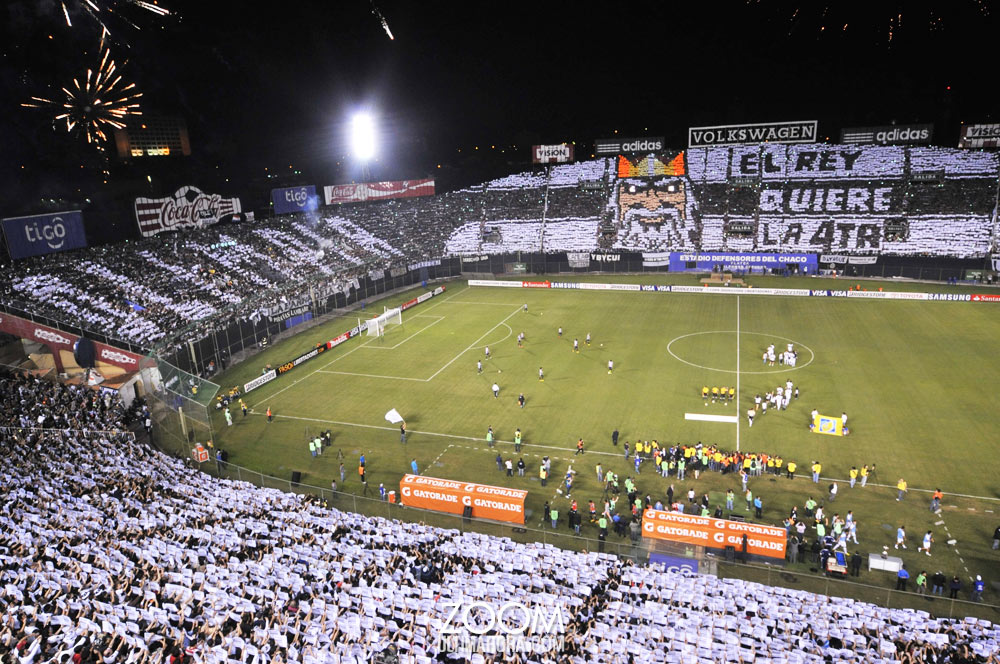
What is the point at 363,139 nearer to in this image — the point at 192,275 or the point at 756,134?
the point at 192,275

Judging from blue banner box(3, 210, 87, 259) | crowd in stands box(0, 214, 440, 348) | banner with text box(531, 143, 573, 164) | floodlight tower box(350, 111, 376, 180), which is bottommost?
crowd in stands box(0, 214, 440, 348)

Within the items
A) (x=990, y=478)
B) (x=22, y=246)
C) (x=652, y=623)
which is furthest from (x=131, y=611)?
(x=22, y=246)

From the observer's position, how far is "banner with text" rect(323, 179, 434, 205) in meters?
78.8

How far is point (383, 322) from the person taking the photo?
54.8m

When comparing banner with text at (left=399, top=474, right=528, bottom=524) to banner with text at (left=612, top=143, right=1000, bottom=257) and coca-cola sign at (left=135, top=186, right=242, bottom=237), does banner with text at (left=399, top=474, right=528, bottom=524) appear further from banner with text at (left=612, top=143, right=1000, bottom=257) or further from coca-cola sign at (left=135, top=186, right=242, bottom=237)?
banner with text at (left=612, top=143, right=1000, bottom=257)

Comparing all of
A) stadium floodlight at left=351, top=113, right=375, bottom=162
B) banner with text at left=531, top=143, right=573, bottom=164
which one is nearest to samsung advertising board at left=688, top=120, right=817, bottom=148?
banner with text at left=531, top=143, right=573, bottom=164

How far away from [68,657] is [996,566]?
2769 cm

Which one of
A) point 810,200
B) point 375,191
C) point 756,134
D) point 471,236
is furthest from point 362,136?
point 810,200

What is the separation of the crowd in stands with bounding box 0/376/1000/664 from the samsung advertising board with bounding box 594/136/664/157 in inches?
3151

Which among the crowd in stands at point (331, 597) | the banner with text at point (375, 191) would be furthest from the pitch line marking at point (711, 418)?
the banner with text at point (375, 191)

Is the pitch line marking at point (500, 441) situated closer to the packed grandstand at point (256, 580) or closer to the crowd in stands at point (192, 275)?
the packed grandstand at point (256, 580)

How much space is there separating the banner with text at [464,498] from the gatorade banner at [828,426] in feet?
55.4

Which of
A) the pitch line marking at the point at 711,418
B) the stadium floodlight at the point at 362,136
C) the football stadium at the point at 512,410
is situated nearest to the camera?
the football stadium at the point at 512,410

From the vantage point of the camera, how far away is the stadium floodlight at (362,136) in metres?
85.8
